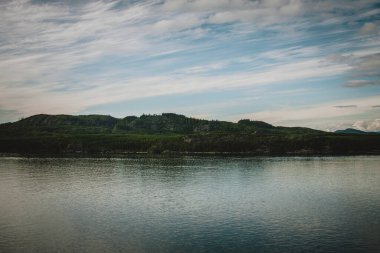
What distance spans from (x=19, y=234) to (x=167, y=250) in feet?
61.1

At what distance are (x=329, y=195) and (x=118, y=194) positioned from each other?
135 feet

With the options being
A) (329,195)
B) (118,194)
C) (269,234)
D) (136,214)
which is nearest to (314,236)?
(269,234)

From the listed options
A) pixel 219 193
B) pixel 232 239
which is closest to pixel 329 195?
pixel 219 193

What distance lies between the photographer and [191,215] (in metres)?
55.3

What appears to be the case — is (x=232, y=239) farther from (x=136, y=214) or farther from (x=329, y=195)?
(x=329, y=195)

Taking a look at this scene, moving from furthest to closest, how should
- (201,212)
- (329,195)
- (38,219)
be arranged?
1. (329,195)
2. (201,212)
3. (38,219)

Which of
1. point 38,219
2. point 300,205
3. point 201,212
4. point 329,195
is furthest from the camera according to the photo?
point 329,195

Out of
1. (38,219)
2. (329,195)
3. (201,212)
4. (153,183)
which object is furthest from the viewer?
(153,183)

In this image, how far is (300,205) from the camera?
208 ft

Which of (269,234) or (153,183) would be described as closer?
(269,234)

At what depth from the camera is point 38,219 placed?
175ft

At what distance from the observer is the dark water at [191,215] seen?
40.8 m

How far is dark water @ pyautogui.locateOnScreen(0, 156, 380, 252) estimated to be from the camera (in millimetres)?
40781

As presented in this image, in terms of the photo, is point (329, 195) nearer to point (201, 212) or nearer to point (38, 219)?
point (201, 212)
